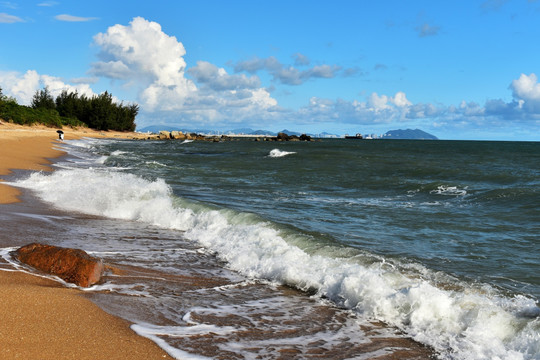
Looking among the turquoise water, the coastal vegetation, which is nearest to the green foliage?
the coastal vegetation

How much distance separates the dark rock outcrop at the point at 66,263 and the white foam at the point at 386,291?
1.66 m

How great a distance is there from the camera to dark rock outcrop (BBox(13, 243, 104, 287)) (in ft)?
18.0

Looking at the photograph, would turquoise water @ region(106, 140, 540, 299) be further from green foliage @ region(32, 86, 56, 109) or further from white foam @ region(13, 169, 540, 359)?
green foliage @ region(32, 86, 56, 109)

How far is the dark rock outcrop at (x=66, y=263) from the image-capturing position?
5.49 meters

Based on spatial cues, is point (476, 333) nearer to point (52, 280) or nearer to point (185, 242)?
point (52, 280)

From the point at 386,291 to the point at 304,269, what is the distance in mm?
1444

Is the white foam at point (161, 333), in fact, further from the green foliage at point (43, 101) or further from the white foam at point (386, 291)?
the green foliage at point (43, 101)

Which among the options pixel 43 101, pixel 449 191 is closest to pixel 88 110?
pixel 43 101

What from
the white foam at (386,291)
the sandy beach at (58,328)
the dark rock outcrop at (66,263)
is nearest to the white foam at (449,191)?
the white foam at (386,291)

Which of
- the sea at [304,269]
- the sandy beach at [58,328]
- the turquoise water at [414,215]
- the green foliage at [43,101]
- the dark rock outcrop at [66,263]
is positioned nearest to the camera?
the sandy beach at [58,328]

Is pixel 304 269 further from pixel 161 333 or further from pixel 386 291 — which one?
pixel 161 333

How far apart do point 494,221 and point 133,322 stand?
9.98m

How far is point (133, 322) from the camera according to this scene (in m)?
4.43

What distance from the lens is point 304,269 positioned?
6.71m
